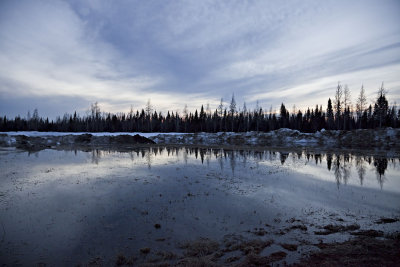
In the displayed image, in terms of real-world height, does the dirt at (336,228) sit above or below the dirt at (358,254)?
below

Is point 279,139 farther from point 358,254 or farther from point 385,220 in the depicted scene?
point 358,254

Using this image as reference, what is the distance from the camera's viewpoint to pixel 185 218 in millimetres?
8203

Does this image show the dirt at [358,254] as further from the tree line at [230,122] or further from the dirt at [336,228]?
the tree line at [230,122]

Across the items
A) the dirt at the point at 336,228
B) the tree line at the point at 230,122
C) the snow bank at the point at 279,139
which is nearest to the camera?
the dirt at the point at 336,228

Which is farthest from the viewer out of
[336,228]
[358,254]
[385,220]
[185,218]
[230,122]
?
Answer: [230,122]

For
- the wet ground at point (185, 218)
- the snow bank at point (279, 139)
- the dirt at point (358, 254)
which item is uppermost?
the snow bank at point (279, 139)

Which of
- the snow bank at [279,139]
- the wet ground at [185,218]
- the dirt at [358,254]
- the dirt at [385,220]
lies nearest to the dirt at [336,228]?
the wet ground at [185,218]

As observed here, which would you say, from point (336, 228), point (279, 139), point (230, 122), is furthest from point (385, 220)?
point (230, 122)

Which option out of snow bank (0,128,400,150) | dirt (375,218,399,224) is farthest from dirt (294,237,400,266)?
snow bank (0,128,400,150)

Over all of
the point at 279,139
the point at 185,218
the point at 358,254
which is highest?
Answer: the point at 279,139

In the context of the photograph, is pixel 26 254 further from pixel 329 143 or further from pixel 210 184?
pixel 329 143

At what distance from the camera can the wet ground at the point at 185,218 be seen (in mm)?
5836

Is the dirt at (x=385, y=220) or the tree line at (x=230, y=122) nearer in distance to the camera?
the dirt at (x=385, y=220)

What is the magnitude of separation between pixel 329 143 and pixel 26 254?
5396 cm
